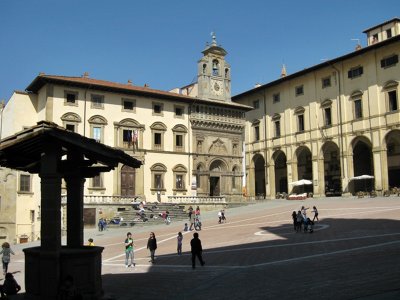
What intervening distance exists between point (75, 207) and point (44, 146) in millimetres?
2172

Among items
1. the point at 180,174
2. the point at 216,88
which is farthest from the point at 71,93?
the point at 216,88

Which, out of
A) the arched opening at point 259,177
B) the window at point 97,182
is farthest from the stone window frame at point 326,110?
the window at point 97,182

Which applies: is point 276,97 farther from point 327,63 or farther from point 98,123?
point 98,123

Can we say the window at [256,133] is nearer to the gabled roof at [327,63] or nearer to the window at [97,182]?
the gabled roof at [327,63]

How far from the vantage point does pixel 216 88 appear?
5644 centimetres

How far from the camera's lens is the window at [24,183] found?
47406 millimetres

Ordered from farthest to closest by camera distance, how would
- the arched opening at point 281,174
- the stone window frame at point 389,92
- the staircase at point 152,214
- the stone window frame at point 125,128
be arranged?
the arched opening at point 281,174, the stone window frame at point 125,128, the stone window frame at point 389,92, the staircase at point 152,214

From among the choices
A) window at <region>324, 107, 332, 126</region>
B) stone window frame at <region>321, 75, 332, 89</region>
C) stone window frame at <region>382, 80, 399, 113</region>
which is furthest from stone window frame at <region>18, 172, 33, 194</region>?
stone window frame at <region>382, 80, 399, 113</region>

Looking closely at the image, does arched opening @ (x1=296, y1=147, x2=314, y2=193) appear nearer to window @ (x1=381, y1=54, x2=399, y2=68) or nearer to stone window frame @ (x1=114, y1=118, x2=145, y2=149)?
window @ (x1=381, y1=54, x2=399, y2=68)

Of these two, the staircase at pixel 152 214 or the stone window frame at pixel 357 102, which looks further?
the stone window frame at pixel 357 102

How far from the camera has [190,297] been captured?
41.7ft

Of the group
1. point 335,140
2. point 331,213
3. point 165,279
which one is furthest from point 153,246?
point 335,140

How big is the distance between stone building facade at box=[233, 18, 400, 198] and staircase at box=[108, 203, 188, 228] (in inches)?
715

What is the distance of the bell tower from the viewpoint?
55375mm
